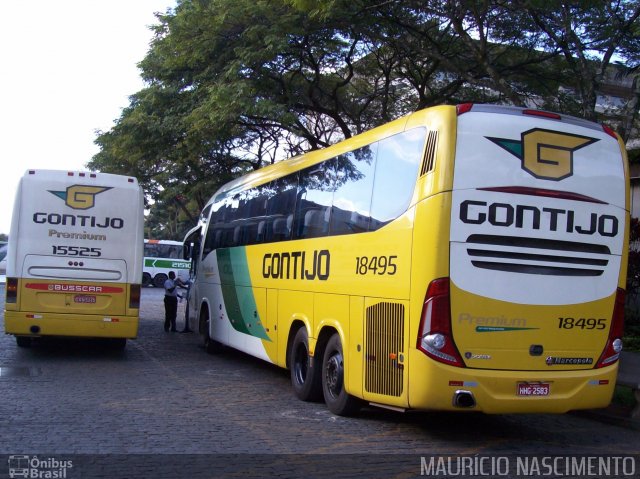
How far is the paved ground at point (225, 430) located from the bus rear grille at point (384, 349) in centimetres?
62

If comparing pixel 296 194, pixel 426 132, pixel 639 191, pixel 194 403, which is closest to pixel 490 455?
pixel 426 132

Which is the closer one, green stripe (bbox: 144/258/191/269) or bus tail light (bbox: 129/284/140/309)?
bus tail light (bbox: 129/284/140/309)

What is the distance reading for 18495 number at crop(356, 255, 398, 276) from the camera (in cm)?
784

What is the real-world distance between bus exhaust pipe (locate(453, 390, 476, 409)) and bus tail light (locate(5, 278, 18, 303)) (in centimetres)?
872

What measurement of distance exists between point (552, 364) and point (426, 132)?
2.77m

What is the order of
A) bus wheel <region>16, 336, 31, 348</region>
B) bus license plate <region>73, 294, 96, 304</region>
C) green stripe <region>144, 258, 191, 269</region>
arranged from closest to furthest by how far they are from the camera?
bus license plate <region>73, 294, 96, 304</region> → bus wheel <region>16, 336, 31, 348</region> → green stripe <region>144, 258, 191, 269</region>

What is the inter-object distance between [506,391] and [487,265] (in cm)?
130

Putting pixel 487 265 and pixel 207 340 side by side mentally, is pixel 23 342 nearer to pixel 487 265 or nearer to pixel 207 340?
pixel 207 340

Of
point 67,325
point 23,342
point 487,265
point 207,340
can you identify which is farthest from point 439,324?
point 23,342

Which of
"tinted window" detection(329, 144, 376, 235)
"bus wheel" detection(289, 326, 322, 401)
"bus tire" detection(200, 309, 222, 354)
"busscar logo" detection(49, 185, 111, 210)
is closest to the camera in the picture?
"tinted window" detection(329, 144, 376, 235)

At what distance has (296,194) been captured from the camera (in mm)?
11227

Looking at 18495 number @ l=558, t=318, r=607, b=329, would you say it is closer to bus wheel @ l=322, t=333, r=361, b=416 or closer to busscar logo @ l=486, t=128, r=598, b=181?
busscar logo @ l=486, t=128, r=598, b=181

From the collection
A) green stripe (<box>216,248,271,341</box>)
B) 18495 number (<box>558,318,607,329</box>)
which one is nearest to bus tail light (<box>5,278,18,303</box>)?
green stripe (<box>216,248,271,341</box>)

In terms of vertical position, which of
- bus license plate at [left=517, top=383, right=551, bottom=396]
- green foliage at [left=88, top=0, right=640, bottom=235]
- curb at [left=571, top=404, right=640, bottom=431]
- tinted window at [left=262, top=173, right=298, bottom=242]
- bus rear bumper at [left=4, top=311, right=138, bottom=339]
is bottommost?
curb at [left=571, top=404, right=640, bottom=431]
